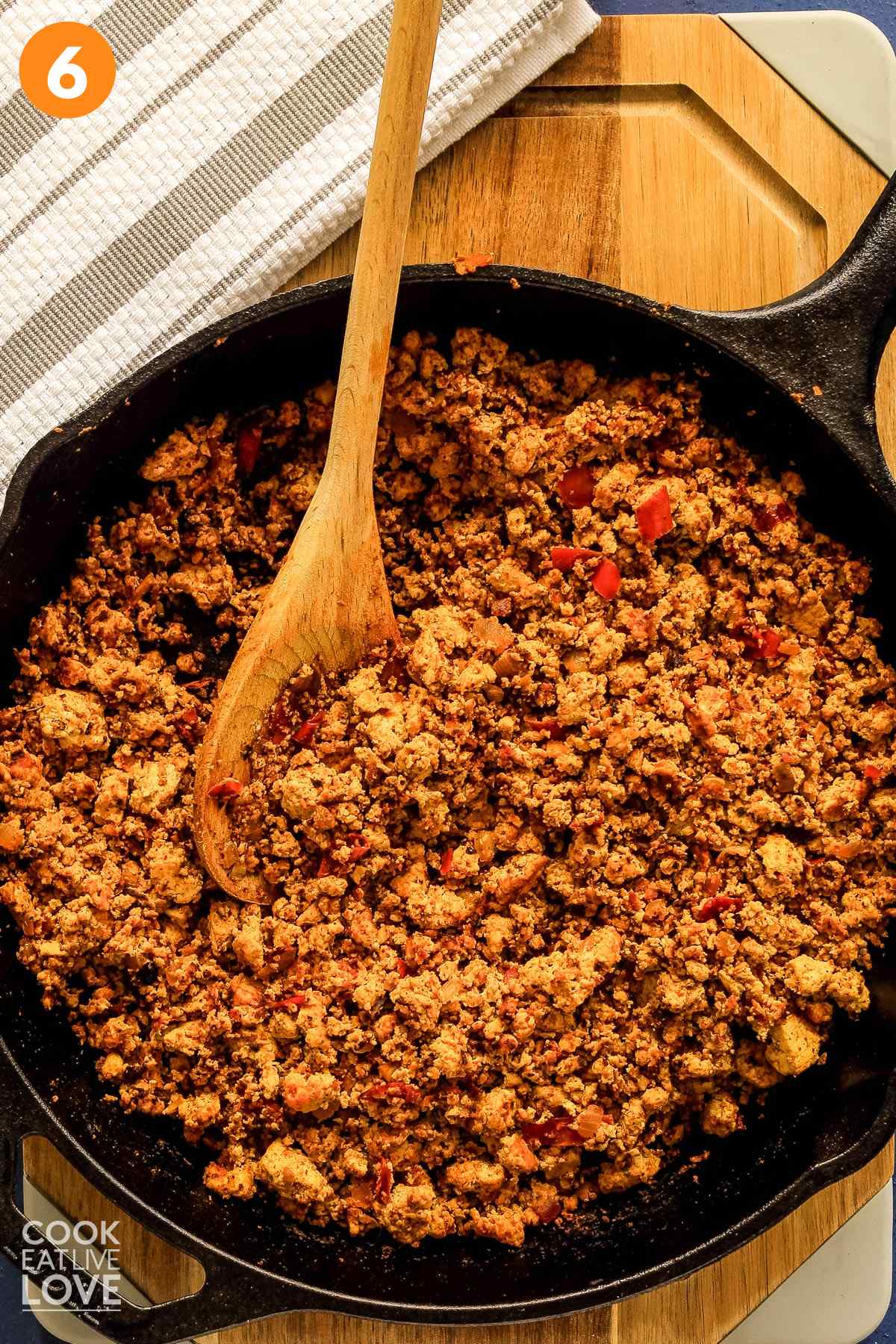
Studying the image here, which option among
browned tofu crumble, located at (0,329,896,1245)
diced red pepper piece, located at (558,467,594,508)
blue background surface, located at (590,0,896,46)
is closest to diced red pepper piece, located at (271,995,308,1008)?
browned tofu crumble, located at (0,329,896,1245)

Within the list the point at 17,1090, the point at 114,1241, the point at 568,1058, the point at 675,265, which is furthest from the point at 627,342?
the point at 114,1241

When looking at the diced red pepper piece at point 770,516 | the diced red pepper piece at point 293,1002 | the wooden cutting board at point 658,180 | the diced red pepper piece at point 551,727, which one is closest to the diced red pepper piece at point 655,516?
the diced red pepper piece at point 770,516

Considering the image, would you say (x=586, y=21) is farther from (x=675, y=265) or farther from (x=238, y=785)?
(x=238, y=785)

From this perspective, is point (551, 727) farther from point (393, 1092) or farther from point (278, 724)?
point (393, 1092)

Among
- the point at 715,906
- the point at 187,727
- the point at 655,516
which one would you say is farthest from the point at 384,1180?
the point at 655,516

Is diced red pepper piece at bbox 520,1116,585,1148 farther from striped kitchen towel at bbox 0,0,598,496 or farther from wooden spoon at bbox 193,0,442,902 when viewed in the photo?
striped kitchen towel at bbox 0,0,598,496

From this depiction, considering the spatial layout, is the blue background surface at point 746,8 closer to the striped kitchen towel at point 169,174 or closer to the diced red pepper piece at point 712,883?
the striped kitchen towel at point 169,174
